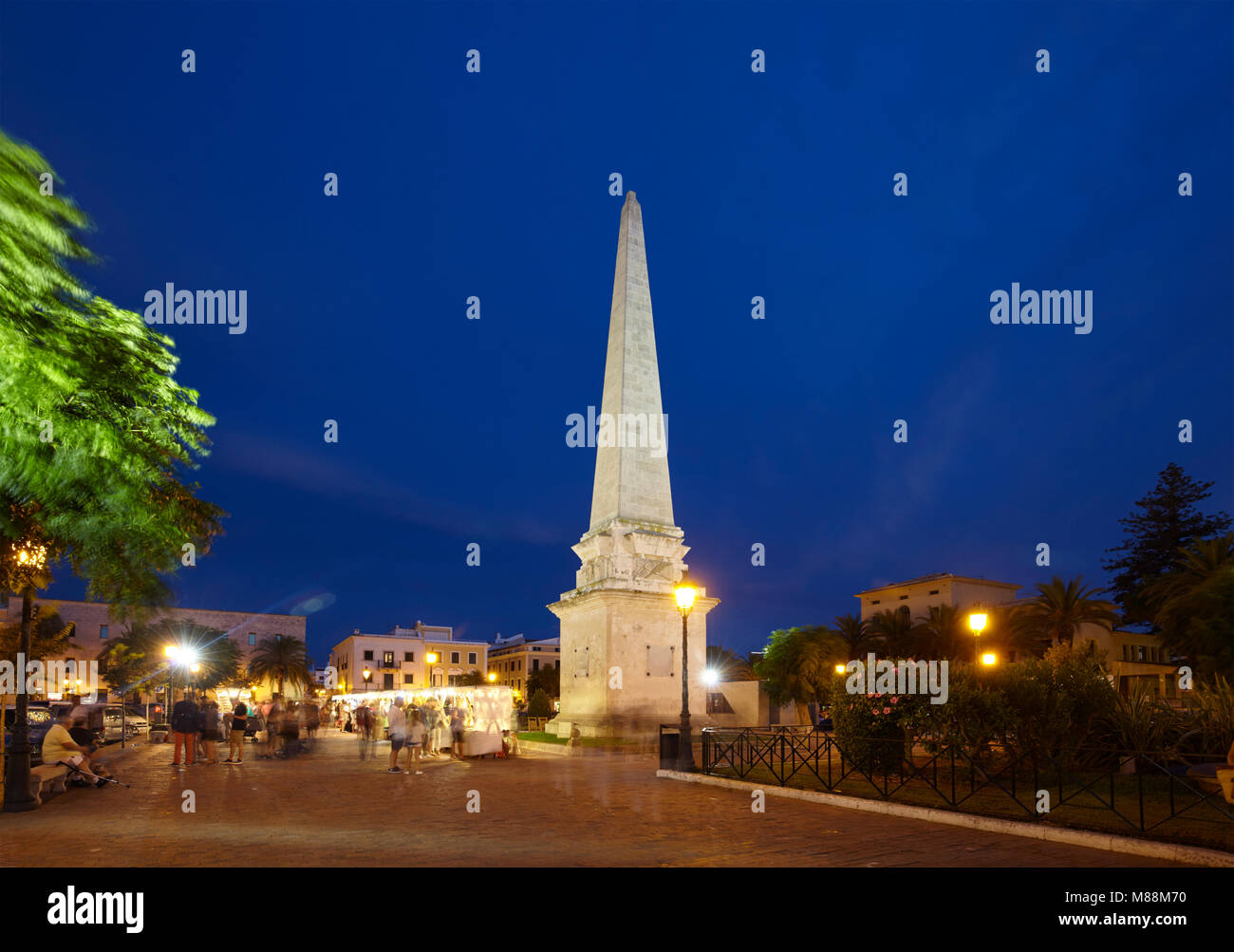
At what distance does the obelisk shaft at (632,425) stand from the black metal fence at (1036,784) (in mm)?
13631

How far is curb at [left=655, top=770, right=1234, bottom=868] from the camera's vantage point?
9086 mm

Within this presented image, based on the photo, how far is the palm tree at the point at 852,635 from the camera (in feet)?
196

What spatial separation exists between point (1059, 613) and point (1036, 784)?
151 feet

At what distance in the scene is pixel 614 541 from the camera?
103 feet

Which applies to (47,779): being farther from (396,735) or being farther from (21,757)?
(396,735)

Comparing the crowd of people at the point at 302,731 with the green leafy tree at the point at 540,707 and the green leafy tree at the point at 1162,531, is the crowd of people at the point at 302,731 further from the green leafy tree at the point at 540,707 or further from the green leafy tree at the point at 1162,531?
the green leafy tree at the point at 1162,531

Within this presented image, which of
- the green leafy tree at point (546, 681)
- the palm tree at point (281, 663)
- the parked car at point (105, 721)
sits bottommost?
the green leafy tree at point (546, 681)

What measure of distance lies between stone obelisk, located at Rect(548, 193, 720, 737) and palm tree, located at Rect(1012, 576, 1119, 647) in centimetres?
2997

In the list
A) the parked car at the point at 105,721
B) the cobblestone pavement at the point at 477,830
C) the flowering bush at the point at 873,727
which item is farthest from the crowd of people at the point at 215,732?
the flowering bush at the point at 873,727

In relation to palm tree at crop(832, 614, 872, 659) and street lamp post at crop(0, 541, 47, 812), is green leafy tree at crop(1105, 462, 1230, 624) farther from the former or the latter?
street lamp post at crop(0, 541, 47, 812)

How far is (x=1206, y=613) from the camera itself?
1464 inches

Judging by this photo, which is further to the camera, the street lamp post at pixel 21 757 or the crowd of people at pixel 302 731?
the crowd of people at pixel 302 731
